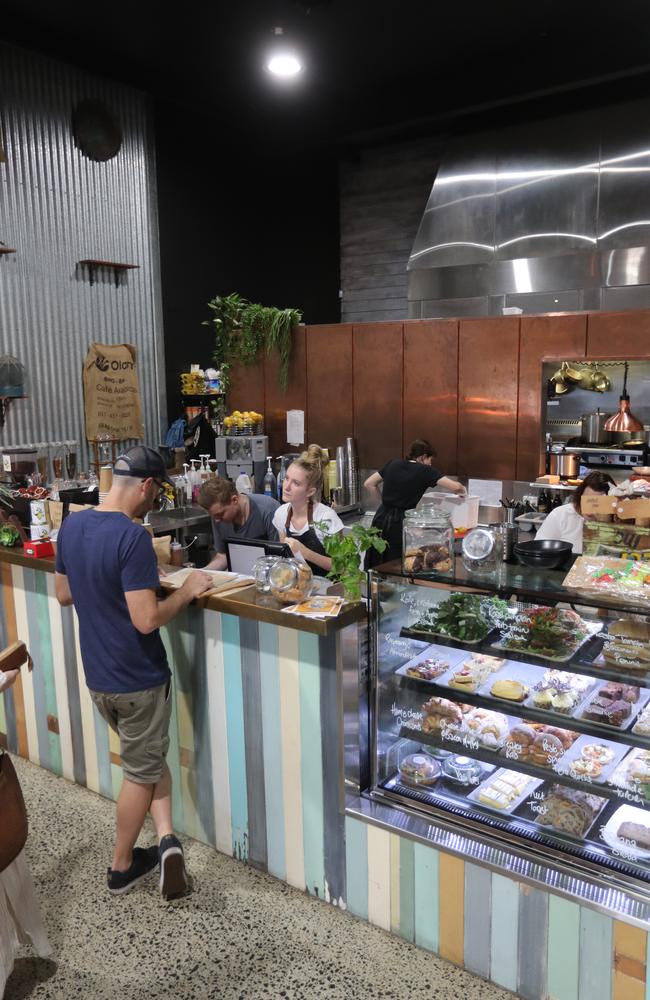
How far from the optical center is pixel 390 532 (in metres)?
5.36

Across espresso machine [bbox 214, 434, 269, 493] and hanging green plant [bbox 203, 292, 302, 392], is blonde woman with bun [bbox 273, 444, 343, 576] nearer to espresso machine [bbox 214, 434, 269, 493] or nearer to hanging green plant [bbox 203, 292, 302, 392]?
espresso machine [bbox 214, 434, 269, 493]

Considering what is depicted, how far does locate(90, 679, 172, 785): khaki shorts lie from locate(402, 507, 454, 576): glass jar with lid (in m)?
1.09

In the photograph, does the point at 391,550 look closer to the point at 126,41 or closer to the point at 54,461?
the point at 54,461

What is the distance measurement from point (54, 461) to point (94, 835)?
3441 mm

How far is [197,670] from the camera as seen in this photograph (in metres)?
3.17

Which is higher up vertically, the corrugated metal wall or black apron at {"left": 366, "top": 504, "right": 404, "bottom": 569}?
the corrugated metal wall

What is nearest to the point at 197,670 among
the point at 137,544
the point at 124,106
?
the point at 137,544

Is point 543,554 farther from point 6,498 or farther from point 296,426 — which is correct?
point 296,426

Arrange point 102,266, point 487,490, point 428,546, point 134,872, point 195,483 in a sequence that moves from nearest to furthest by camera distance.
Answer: point 428,546
point 134,872
point 487,490
point 195,483
point 102,266

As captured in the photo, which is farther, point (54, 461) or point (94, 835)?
point (54, 461)

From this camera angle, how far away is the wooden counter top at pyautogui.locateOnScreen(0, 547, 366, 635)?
263 centimetres

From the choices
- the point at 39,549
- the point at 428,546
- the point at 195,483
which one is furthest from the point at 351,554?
the point at 195,483

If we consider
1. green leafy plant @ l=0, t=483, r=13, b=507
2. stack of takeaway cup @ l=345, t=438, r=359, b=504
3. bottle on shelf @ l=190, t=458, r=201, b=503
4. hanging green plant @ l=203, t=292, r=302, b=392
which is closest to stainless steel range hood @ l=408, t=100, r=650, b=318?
hanging green plant @ l=203, t=292, r=302, b=392

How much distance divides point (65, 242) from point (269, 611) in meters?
5.38
